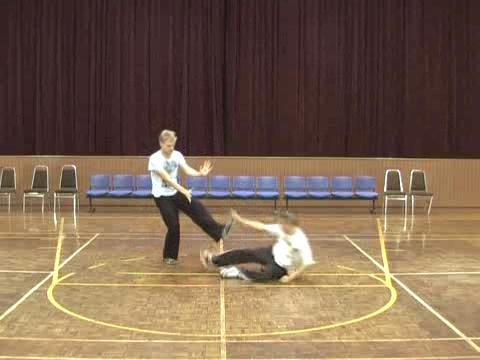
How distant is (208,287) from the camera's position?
8062 mm

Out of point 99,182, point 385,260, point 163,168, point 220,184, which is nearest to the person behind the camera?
point 163,168

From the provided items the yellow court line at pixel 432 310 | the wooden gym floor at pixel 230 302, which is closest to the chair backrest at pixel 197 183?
the wooden gym floor at pixel 230 302

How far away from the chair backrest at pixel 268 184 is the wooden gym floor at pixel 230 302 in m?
4.55

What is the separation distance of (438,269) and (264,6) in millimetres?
11916

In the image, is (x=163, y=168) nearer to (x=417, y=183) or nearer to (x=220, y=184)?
(x=220, y=184)

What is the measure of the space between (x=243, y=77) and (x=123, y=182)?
4.90 m

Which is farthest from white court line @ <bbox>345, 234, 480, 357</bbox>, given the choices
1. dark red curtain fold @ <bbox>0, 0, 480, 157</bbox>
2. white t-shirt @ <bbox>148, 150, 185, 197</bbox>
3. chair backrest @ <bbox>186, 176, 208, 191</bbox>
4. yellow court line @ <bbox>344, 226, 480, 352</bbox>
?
dark red curtain fold @ <bbox>0, 0, 480, 157</bbox>

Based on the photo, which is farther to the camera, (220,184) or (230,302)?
(220,184)

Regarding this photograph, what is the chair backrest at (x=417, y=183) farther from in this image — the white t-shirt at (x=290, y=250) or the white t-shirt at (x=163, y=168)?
the white t-shirt at (x=290, y=250)

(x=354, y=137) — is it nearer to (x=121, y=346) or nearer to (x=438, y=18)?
(x=438, y=18)

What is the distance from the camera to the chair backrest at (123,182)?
55.8 feet

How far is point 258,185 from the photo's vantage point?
17.1 meters

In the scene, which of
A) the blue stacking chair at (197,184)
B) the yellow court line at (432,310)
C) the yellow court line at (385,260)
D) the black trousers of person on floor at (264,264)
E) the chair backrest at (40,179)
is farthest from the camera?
the chair backrest at (40,179)

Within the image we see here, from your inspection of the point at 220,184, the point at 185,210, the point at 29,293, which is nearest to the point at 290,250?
the point at 185,210
